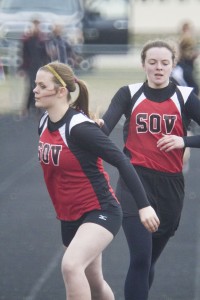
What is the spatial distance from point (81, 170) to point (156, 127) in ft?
Answer: 2.90

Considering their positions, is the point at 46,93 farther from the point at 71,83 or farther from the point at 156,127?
the point at 156,127

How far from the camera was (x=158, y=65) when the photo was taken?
19.8ft

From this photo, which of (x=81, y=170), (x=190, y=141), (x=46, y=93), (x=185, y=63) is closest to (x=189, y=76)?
(x=185, y=63)

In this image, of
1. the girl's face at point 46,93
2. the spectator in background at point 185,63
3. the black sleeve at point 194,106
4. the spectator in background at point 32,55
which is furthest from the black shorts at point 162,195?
the spectator in background at point 32,55

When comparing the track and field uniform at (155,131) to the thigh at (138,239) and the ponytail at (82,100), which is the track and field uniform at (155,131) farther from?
the ponytail at (82,100)

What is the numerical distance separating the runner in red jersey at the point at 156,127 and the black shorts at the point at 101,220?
0.48 meters

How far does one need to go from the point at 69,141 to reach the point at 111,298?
41.6 inches

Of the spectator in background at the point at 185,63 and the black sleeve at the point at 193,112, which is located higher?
the black sleeve at the point at 193,112

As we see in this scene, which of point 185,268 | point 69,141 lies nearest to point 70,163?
point 69,141

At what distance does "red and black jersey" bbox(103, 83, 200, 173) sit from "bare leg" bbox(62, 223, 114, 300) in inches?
34.2

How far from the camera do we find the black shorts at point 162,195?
6078mm

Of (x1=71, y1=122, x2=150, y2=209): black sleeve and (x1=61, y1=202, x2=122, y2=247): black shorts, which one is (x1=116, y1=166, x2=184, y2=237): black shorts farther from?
(x1=71, y1=122, x2=150, y2=209): black sleeve

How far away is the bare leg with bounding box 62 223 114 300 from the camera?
5.16m

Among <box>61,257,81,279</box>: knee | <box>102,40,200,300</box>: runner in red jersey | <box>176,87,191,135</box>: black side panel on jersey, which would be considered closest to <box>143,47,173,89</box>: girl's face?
<box>102,40,200,300</box>: runner in red jersey
